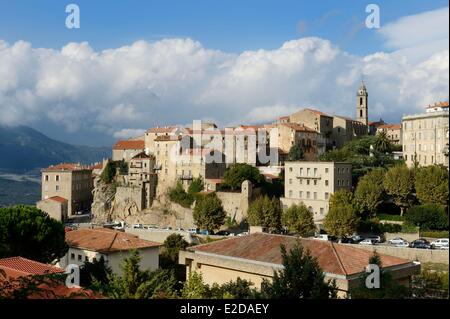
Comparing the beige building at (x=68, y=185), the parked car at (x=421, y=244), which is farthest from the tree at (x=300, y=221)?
the beige building at (x=68, y=185)

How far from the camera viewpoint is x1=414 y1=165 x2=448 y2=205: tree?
118 ft

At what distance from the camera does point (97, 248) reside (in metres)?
31.2

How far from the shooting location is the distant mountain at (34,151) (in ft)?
495

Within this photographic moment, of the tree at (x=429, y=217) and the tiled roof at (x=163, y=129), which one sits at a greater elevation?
the tiled roof at (x=163, y=129)

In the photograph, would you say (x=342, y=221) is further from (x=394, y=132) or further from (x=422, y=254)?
(x=394, y=132)

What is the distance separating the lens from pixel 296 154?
55.2 m

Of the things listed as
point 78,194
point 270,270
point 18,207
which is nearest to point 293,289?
point 270,270

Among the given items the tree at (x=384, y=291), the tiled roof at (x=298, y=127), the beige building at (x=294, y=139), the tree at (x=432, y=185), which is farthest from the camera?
the tiled roof at (x=298, y=127)

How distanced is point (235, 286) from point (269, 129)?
4845 centimetres

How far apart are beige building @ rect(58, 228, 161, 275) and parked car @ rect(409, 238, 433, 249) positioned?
634 inches

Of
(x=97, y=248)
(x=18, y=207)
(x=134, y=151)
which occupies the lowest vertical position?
(x=97, y=248)

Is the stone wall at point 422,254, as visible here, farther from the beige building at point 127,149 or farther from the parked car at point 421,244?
the beige building at point 127,149

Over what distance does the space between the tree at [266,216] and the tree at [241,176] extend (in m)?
7.33
